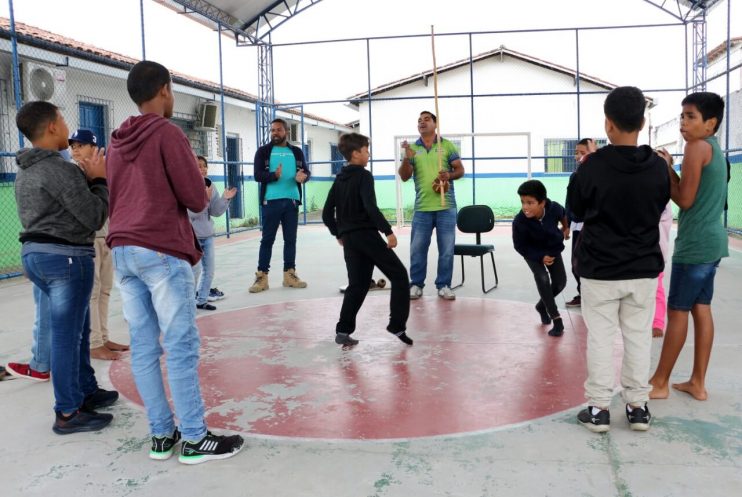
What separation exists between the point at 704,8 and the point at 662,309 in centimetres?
1084

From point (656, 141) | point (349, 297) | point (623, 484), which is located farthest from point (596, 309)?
point (656, 141)

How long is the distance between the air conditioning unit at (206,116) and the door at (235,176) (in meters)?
1.13

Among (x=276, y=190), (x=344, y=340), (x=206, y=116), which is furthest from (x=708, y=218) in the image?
(x=206, y=116)

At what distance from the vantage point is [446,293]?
6.47 metres

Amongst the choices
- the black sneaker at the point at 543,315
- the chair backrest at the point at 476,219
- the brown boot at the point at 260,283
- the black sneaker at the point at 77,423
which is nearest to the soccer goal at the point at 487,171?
the chair backrest at the point at 476,219

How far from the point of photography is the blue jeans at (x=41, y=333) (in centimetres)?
358

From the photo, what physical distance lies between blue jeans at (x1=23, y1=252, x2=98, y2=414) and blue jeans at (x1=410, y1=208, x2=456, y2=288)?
375 cm

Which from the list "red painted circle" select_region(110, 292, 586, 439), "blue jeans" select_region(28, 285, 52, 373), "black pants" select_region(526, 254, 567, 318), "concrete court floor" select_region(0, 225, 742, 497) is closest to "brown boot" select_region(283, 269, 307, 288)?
"red painted circle" select_region(110, 292, 586, 439)

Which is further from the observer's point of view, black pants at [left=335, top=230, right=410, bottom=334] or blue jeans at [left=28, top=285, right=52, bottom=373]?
black pants at [left=335, top=230, right=410, bottom=334]

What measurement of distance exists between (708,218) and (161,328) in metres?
2.77

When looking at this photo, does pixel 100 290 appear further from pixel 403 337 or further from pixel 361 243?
pixel 403 337

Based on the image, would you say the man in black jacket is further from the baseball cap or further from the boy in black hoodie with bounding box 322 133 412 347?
the baseball cap

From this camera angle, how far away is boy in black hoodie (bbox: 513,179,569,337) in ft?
16.4

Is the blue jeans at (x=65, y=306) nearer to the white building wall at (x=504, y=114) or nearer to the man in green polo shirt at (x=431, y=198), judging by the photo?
the man in green polo shirt at (x=431, y=198)
